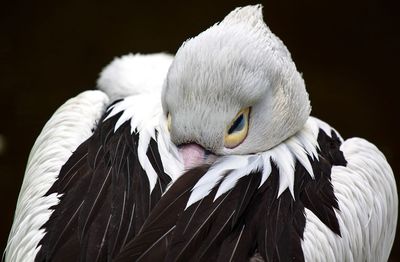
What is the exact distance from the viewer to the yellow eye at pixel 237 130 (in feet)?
10.5

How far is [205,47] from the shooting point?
320 cm

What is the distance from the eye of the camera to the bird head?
A: 3129mm

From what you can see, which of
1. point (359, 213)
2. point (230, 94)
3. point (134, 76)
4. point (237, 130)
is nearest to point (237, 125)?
point (237, 130)

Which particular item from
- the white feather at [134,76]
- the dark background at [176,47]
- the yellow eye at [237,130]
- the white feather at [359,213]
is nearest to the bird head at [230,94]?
the yellow eye at [237,130]

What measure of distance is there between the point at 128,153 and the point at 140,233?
501 millimetres

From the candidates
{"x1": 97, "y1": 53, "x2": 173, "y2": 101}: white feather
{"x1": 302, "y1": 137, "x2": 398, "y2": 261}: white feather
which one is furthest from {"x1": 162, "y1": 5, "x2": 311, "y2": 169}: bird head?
{"x1": 97, "y1": 53, "x2": 173, "y2": 101}: white feather

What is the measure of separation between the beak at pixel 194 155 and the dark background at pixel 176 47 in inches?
122

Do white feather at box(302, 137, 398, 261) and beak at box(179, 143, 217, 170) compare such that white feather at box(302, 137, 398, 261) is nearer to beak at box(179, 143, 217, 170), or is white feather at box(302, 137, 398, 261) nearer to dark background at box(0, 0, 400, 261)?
beak at box(179, 143, 217, 170)

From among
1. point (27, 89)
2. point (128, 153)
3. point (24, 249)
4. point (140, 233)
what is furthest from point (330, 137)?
point (27, 89)

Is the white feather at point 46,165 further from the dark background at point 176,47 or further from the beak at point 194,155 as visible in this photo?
the dark background at point 176,47

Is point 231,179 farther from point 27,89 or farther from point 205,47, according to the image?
point 27,89

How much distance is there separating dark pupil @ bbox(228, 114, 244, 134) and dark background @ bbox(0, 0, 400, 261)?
3050mm

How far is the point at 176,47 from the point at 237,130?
137 inches

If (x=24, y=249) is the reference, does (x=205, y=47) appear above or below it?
above
